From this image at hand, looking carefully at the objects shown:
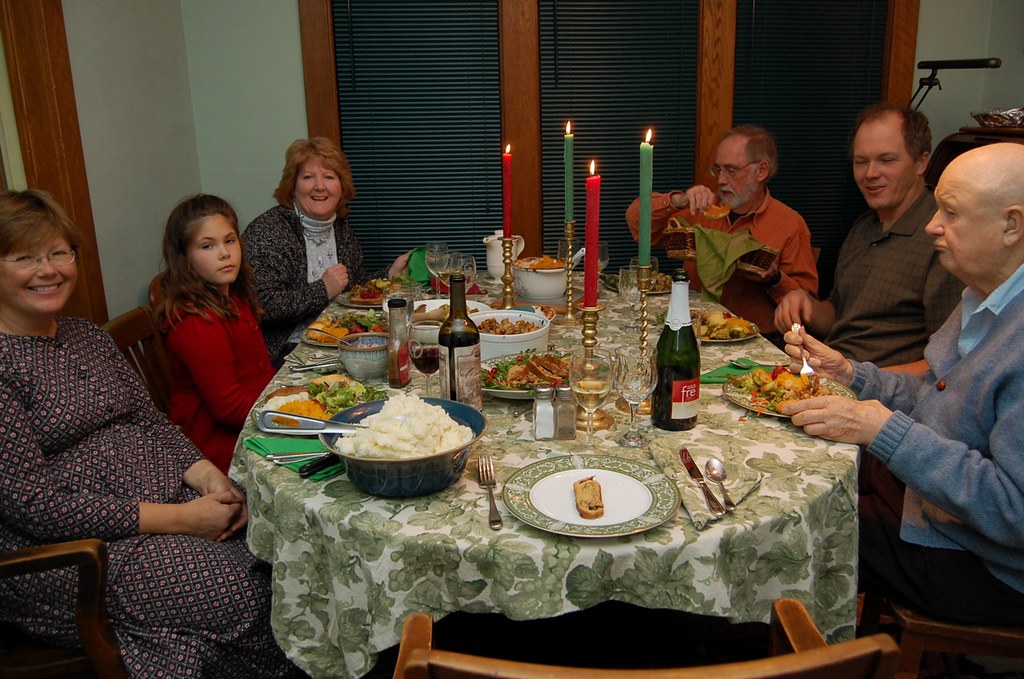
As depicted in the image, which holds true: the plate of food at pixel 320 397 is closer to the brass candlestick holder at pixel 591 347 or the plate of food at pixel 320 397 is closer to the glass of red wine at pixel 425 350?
the glass of red wine at pixel 425 350

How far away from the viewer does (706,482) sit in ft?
4.24

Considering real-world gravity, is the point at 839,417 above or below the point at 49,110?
below

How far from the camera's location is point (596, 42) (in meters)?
3.67

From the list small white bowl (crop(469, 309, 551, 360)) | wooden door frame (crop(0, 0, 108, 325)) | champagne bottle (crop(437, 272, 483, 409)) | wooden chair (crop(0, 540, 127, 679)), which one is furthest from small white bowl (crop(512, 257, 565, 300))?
wooden chair (crop(0, 540, 127, 679))

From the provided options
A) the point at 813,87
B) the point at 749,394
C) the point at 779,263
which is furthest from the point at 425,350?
the point at 813,87

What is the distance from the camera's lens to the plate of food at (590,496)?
116 cm

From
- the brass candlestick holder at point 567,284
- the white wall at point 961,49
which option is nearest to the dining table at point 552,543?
the brass candlestick holder at point 567,284

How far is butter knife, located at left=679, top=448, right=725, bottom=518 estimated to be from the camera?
120 cm

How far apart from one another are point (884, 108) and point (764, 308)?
0.76 meters

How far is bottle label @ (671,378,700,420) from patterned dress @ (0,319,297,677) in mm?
906

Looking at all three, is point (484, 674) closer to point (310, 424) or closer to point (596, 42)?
point (310, 424)

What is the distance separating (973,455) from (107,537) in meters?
1.59

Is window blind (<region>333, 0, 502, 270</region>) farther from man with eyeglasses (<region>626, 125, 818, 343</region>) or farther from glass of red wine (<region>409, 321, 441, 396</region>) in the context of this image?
glass of red wine (<region>409, 321, 441, 396</region>)

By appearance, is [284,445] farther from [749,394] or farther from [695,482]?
[749,394]
